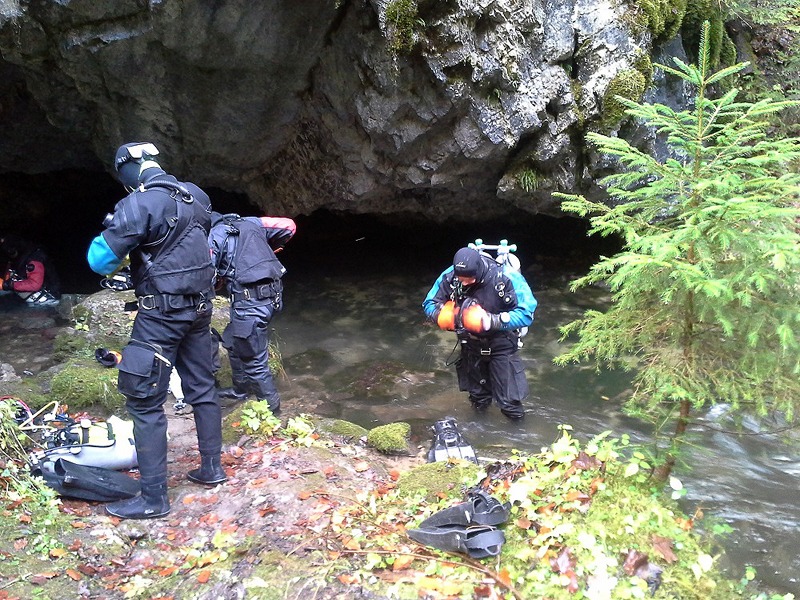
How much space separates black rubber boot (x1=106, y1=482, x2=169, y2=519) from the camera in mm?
3859

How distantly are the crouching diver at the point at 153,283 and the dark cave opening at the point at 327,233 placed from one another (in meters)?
8.43

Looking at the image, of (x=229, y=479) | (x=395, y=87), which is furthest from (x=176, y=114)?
(x=229, y=479)

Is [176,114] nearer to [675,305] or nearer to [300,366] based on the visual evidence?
[300,366]

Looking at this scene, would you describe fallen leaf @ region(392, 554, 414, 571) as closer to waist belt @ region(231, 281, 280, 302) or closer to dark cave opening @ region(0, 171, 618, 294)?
waist belt @ region(231, 281, 280, 302)

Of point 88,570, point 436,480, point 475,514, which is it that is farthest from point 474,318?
point 88,570

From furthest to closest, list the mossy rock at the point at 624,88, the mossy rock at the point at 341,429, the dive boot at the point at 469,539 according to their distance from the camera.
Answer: the mossy rock at the point at 624,88, the mossy rock at the point at 341,429, the dive boot at the point at 469,539

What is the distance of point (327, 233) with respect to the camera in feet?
48.1

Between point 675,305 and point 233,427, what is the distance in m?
3.79

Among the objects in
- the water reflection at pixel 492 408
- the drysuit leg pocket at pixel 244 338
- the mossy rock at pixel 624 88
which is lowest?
the water reflection at pixel 492 408

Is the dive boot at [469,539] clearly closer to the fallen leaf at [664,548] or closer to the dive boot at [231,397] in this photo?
the fallen leaf at [664,548]

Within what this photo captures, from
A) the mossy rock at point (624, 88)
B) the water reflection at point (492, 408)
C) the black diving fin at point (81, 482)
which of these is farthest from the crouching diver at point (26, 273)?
the mossy rock at point (624, 88)

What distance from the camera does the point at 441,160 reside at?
8.66 metres

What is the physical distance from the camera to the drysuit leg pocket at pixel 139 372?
3.77 meters

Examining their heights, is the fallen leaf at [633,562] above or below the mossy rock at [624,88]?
below
